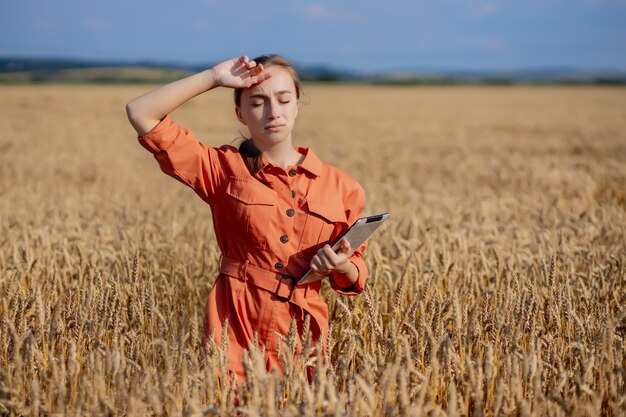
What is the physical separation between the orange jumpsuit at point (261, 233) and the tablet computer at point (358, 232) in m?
0.09

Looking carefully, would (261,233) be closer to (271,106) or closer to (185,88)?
(271,106)

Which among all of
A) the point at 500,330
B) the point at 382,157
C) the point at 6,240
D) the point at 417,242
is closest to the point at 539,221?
the point at 417,242

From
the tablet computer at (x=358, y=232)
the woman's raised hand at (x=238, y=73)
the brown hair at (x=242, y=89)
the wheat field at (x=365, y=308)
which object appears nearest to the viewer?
the wheat field at (x=365, y=308)

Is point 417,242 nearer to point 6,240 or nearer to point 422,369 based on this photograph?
point 422,369

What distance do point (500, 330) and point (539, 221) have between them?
376 centimetres

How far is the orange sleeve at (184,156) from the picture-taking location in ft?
8.64

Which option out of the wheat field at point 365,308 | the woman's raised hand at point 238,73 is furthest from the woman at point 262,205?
the wheat field at point 365,308

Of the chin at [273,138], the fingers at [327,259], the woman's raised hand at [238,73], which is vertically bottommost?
the fingers at [327,259]

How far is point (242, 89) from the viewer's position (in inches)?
110

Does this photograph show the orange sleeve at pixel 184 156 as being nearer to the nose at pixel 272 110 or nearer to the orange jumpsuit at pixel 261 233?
the orange jumpsuit at pixel 261 233

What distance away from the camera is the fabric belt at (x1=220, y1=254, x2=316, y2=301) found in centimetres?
279

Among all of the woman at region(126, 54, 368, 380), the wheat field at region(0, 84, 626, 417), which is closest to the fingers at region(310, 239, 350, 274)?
the woman at region(126, 54, 368, 380)

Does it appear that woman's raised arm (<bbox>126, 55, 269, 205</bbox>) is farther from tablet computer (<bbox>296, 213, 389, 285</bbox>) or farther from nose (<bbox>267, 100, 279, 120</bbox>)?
tablet computer (<bbox>296, 213, 389, 285</bbox>)

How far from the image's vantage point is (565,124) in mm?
24969
